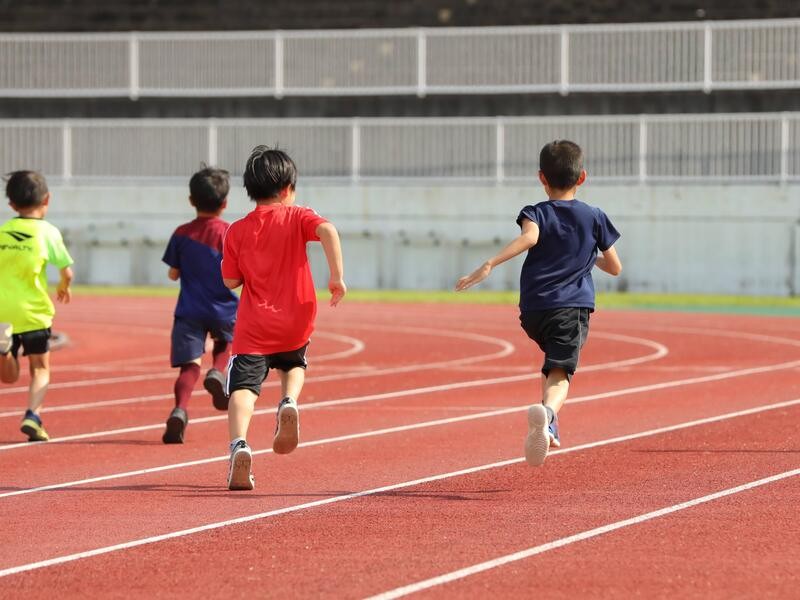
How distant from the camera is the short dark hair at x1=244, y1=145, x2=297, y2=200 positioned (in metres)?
8.93

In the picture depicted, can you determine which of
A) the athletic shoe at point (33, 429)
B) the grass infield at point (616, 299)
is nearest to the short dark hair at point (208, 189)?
the athletic shoe at point (33, 429)

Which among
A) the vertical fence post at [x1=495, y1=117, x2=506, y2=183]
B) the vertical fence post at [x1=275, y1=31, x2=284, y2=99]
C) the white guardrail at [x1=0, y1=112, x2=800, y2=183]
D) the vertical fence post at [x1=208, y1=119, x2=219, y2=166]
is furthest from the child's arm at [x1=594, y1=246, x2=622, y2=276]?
the vertical fence post at [x1=275, y1=31, x2=284, y2=99]

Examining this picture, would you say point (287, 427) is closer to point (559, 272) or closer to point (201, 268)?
point (559, 272)

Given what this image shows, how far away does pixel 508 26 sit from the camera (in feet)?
129

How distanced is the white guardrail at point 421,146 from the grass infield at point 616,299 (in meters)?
2.89

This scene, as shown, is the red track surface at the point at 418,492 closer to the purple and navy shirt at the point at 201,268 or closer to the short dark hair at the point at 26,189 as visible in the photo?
the purple and navy shirt at the point at 201,268

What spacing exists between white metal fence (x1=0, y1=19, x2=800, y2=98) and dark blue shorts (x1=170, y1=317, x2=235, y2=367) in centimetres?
2721

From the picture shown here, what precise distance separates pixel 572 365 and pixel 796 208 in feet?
87.2

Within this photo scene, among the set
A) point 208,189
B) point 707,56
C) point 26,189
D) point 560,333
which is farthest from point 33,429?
point 707,56

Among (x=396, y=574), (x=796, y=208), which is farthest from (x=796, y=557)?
(x=796, y=208)

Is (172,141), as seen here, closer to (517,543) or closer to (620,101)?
(620,101)

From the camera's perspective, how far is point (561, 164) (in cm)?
923

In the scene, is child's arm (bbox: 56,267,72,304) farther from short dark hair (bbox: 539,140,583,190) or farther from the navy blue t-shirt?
short dark hair (bbox: 539,140,583,190)

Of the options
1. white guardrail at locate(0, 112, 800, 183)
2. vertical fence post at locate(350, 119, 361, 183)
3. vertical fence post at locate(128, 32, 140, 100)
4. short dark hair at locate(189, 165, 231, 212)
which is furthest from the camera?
vertical fence post at locate(128, 32, 140, 100)
